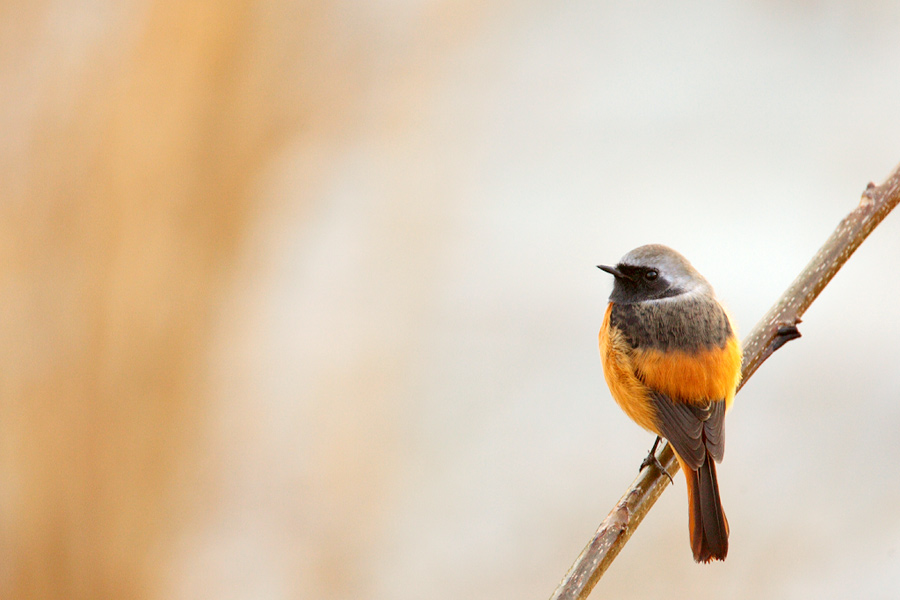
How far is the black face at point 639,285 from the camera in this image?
1136 mm

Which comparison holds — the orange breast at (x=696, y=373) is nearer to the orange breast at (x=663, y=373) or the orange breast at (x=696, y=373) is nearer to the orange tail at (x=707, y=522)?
the orange breast at (x=663, y=373)

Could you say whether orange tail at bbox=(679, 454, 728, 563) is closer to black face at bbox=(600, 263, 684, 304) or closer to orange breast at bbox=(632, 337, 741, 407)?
orange breast at bbox=(632, 337, 741, 407)

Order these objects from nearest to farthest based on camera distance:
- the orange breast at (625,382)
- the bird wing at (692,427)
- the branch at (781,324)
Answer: the branch at (781,324)
the bird wing at (692,427)
the orange breast at (625,382)

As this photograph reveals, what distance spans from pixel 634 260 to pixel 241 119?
1704 millimetres

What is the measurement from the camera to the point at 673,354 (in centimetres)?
118

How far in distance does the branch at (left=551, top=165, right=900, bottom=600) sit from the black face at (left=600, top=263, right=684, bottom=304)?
0.14 metres

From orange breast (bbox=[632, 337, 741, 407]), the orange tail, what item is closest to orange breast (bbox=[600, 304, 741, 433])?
orange breast (bbox=[632, 337, 741, 407])

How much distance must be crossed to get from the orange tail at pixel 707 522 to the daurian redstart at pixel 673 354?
0.11ft

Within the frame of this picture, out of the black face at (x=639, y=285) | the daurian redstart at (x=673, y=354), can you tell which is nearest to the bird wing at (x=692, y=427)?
the daurian redstart at (x=673, y=354)

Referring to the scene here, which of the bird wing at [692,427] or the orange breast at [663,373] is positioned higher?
the orange breast at [663,373]

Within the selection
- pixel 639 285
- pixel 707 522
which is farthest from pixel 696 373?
pixel 707 522

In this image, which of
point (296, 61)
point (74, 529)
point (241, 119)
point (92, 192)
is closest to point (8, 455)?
point (74, 529)

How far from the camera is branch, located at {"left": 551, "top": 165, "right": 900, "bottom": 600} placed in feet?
2.72

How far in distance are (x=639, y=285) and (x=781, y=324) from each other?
0.22 metres
